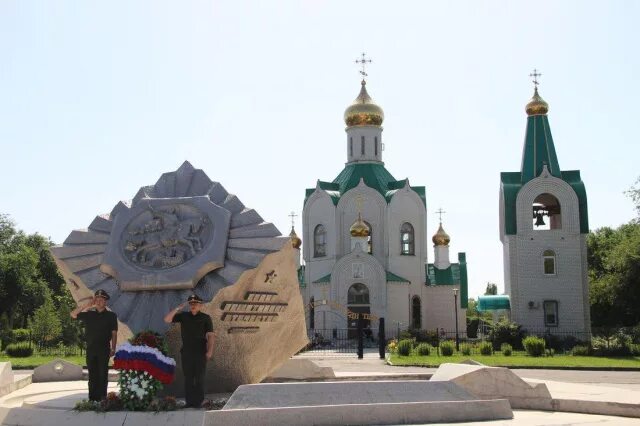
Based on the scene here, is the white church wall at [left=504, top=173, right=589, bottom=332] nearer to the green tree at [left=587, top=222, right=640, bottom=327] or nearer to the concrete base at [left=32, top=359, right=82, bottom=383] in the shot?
the green tree at [left=587, top=222, right=640, bottom=327]

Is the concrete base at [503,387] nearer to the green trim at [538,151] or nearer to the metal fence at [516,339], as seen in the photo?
the metal fence at [516,339]

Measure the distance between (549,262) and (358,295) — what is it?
9.16 m

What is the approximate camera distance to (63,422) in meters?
7.79

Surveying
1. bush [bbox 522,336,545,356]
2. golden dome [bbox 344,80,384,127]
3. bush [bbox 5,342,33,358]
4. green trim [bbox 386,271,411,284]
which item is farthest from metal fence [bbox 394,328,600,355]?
bush [bbox 5,342,33,358]

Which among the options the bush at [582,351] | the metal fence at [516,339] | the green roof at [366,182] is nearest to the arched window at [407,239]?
the green roof at [366,182]

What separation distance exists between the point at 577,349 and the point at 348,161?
18.7 m

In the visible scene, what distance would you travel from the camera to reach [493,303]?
144 feet

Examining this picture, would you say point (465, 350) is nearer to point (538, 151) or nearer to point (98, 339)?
point (538, 151)

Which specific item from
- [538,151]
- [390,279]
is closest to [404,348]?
[390,279]

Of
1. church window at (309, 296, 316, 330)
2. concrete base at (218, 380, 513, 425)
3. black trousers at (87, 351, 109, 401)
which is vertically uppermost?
church window at (309, 296, 316, 330)

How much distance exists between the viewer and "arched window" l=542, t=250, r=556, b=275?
35.0 meters

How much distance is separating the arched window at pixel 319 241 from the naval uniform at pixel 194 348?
1279 inches

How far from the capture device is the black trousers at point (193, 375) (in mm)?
8225

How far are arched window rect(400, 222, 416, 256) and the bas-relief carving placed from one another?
31.3 metres
